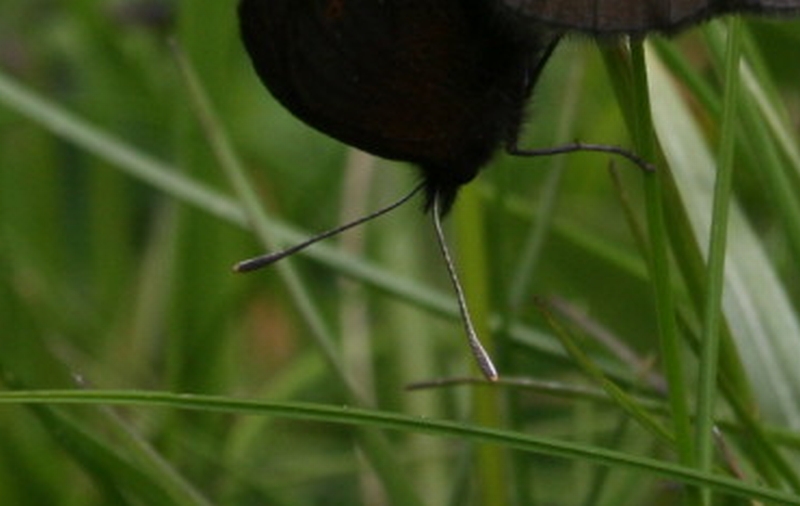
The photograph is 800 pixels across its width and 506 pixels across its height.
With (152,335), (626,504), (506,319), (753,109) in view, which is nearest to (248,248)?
(152,335)

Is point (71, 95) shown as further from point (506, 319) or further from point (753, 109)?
point (753, 109)

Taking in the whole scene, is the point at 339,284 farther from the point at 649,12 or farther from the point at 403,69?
the point at 649,12

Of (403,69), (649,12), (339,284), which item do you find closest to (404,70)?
(403,69)

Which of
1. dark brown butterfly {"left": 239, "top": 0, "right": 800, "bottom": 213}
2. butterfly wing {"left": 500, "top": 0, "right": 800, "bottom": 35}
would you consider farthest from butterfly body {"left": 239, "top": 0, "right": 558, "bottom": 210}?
butterfly wing {"left": 500, "top": 0, "right": 800, "bottom": 35}

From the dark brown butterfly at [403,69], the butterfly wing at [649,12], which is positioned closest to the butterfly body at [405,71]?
the dark brown butterfly at [403,69]

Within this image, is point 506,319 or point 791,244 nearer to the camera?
point 791,244

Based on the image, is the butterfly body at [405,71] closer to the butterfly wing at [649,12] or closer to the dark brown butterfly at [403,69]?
the dark brown butterfly at [403,69]

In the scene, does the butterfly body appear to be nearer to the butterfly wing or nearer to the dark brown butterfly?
the dark brown butterfly
